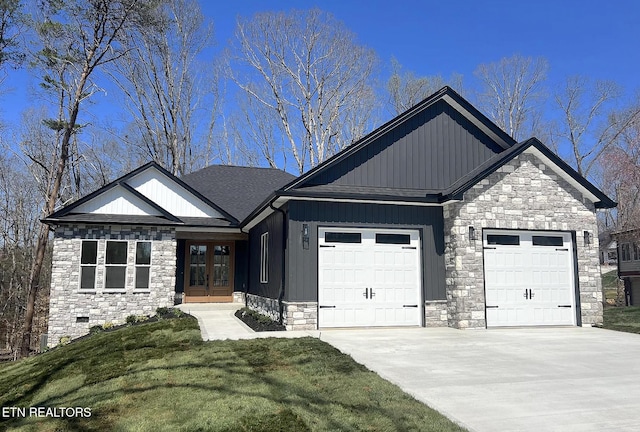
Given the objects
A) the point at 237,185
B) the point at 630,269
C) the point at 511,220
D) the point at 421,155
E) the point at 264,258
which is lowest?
the point at 630,269

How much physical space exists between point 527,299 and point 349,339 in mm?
5246

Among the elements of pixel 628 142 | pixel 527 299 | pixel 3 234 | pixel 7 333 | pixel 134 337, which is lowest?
pixel 7 333

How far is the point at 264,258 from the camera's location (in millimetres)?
13977

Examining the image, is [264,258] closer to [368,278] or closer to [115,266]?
[368,278]

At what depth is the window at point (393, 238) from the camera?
11.1m

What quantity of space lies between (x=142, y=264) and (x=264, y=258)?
176 inches

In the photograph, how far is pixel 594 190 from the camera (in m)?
11.7

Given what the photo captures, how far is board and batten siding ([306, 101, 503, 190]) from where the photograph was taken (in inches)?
454

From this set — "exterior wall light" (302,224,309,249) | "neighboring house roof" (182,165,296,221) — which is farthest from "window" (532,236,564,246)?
"neighboring house roof" (182,165,296,221)

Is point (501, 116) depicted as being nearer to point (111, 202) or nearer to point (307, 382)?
point (111, 202)

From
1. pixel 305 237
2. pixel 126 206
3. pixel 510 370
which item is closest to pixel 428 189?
pixel 305 237

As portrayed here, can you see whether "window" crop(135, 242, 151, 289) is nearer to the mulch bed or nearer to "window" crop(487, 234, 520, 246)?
the mulch bed

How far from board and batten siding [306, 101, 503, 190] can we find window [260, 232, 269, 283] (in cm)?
347

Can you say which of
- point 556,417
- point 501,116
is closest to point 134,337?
point 556,417
